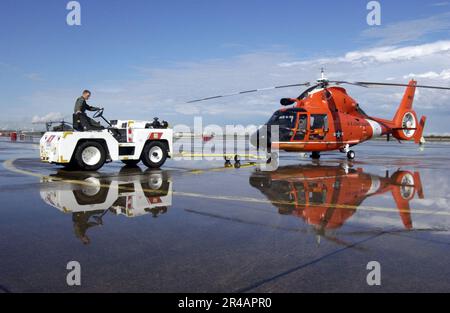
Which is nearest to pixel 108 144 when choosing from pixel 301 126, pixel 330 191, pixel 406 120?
pixel 330 191

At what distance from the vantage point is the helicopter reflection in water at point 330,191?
6297mm

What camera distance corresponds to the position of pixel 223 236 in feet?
17.0

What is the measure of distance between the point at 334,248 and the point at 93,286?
9.00ft

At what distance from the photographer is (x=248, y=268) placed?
3.99 metres

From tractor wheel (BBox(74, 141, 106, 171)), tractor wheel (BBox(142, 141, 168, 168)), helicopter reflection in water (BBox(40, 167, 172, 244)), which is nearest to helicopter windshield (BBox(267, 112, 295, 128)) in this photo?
tractor wheel (BBox(142, 141, 168, 168))

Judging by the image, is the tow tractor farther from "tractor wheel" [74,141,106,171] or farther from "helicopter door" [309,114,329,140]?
"helicopter door" [309,114,329,140]

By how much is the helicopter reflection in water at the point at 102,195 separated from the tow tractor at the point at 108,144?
0.88 metres

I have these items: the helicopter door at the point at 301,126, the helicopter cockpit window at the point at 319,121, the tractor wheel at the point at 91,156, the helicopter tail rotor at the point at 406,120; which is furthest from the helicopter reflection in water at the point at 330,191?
the helicopter tail rotor at the point at 406,120

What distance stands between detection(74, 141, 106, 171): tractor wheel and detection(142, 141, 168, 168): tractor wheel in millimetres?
1569

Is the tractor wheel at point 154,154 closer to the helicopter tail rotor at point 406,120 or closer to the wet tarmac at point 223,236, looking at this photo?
the wet tarmac at point 223,236

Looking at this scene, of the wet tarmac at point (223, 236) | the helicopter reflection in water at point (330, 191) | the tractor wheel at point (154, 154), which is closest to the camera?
the wet tarmac at point (223, 236)
